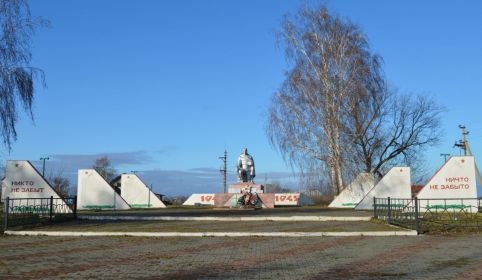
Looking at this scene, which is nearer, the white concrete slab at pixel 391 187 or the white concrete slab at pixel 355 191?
the white concrete slab at pixel 391 187

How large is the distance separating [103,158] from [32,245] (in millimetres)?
77360

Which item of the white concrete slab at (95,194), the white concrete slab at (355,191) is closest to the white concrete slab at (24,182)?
the white concrete slab at (95,194)

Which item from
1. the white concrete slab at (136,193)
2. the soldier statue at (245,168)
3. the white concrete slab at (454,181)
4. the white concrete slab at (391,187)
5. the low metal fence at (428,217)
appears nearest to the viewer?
the low metal fence at (428,217)

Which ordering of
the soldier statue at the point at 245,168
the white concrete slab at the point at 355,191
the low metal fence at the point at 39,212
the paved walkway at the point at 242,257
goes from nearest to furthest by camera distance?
the paved walkway at the point at 242,257 < the low metal fence at the point at 39,212 < the white concrete slab at the point at 355,191 < the soldier statue at the point at 245,168

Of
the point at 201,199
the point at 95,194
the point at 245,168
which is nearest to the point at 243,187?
the point at 245,168

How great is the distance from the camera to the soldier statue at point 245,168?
3650cm

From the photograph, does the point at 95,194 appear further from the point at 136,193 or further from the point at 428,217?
the point at 428,217

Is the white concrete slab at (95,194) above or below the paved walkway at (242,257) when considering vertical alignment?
above

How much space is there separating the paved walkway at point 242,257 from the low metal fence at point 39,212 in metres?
2.18

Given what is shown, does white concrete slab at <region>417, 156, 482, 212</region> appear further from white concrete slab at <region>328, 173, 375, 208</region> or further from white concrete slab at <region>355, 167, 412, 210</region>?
white concrete slab at <region>328, 173, 375, 208</region>

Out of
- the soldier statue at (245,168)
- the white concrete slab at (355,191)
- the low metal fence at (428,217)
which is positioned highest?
the soldier statue at (245,168)

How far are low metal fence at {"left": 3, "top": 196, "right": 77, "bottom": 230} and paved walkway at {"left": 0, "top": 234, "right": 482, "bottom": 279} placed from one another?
2.18m

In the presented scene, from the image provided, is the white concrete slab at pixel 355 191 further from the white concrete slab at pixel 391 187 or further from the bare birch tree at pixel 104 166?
the bare birch tree at pixel 104 166

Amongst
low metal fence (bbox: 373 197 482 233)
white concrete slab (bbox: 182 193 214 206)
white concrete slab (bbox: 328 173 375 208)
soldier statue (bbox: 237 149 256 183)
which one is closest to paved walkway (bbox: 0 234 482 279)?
low metal fence (bbox: 373 197 482 233)
